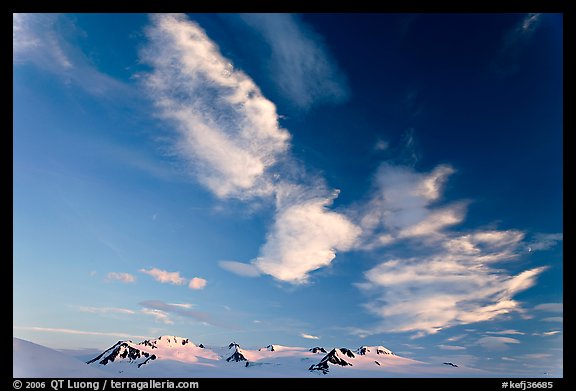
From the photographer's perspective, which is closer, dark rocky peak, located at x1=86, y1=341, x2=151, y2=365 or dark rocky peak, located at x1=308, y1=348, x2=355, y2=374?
dark rocky peak, located at x1=308, y1=348, x2=355, y2=374

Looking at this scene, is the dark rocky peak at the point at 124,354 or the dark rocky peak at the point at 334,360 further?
the dark rocky peak at the point at 124,354

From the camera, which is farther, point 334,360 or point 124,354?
point 124,354
